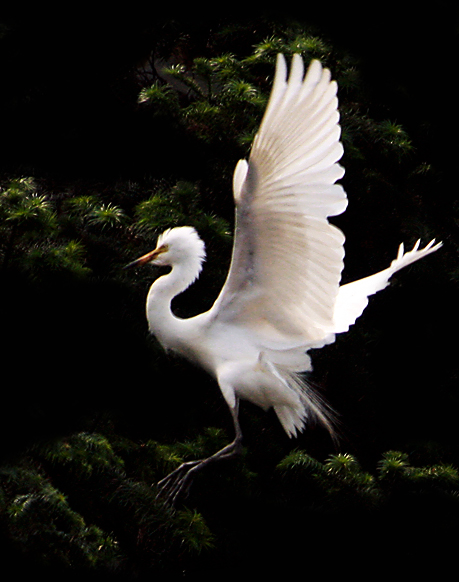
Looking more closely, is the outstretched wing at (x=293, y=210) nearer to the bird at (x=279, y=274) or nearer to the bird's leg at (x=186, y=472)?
the bird at (x=279, y=274)

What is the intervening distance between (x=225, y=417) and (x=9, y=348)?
5.92 feet

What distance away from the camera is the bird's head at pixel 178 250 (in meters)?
2.31

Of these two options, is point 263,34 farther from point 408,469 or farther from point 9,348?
point 9,348

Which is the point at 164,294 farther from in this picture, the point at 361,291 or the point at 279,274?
the point at 361,291

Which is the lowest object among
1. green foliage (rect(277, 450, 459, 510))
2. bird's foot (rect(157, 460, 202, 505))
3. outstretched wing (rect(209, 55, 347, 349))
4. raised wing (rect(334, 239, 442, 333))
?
green foliage (rect(277, 450, 459, 510))

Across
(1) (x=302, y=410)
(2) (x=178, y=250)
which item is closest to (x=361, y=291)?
(1) (x=302, y=410)

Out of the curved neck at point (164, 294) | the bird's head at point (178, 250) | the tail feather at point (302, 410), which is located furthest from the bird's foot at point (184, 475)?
the bird's head at point (178, 250)

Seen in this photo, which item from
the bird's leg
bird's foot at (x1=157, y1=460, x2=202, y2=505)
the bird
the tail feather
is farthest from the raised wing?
bird's foot at (x1=157, y1=460, x2=202, y2=505)

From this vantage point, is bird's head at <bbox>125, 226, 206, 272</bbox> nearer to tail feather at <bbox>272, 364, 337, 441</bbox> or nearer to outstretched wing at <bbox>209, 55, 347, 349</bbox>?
outstretched wing at <bbox>209, 55, 347, 349</bbox>

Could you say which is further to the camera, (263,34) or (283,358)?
(263,34)

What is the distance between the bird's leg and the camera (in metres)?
1.98

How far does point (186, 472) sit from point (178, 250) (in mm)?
579

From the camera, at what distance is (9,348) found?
0.90 metres

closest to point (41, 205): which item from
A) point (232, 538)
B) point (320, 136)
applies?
point (320, 136)
